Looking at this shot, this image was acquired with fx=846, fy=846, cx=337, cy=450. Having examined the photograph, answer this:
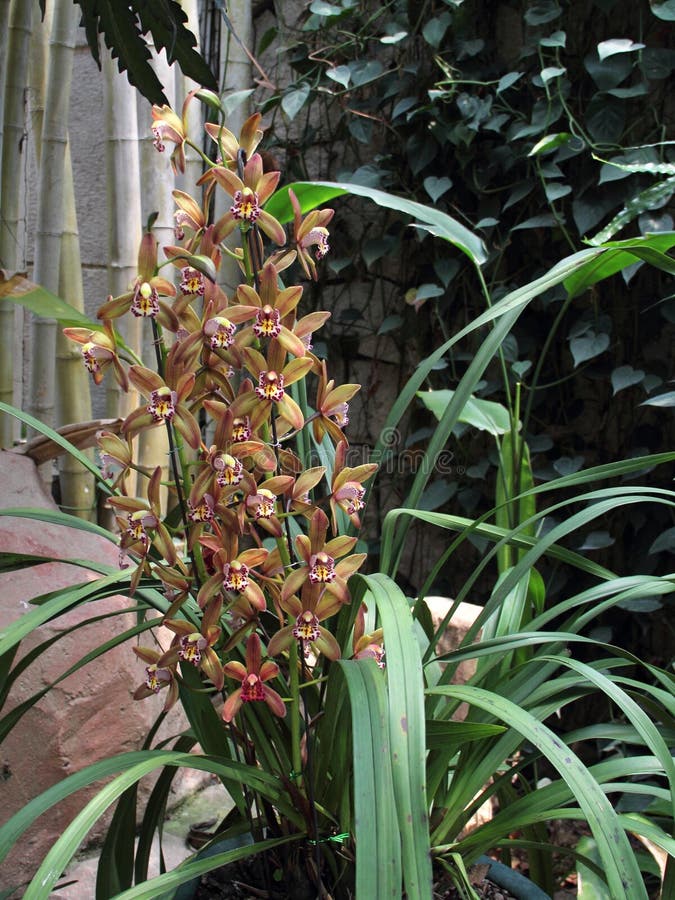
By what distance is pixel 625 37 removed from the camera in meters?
1.81

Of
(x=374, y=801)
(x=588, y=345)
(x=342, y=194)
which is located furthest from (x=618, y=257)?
(x=588, y=345)

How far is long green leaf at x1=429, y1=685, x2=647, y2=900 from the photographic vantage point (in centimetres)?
54

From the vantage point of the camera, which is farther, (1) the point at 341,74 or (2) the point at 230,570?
(1) the point at 341,74

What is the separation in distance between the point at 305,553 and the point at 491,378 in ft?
4.52

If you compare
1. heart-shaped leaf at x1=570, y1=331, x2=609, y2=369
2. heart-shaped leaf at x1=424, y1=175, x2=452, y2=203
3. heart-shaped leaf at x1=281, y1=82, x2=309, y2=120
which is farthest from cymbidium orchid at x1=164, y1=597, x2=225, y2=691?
heart-shaped leaf at x1=281, y1=82, x2=309, y2=120

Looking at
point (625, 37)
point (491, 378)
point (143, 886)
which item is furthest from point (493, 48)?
point (143, 886)

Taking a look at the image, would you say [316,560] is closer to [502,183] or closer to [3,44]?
[3,44]

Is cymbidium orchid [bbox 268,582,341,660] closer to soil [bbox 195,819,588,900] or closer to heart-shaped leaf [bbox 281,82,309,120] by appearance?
soil [bbox 195,819,588,900]

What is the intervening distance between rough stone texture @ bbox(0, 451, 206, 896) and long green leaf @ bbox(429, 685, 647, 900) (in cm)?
80

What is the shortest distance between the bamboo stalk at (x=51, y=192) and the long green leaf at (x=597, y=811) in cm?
112

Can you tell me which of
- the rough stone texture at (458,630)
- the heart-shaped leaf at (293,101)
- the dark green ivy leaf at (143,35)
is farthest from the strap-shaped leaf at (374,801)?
the heart-shaped leaf at (293,101)

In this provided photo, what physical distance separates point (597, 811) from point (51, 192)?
4.22 ft

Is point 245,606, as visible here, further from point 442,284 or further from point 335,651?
point 442,284

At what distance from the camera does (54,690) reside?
1.22 m
